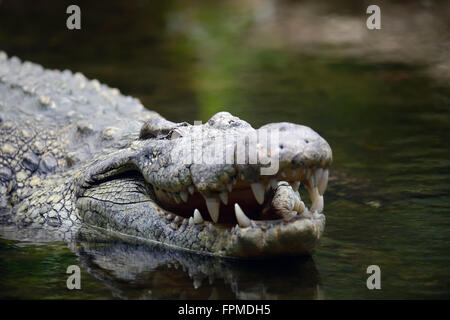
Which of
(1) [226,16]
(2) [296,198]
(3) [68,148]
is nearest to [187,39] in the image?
(1) [226,16]

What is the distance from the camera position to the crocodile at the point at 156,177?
356 cm

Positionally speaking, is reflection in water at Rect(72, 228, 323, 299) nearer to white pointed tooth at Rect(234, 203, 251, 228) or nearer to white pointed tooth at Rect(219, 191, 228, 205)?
white pointed tooth at Rect(234, 203, 251, 228)

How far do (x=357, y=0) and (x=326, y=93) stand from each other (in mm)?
8102

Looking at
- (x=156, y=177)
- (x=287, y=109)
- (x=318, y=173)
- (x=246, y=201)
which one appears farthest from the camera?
(x=287, y=109)

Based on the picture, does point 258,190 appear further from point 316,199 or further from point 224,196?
point 316,199

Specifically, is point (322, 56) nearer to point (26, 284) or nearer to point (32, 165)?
point (32, 165)

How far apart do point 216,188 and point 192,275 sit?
529 millimetres

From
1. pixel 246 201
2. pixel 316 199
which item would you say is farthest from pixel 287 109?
pixel 316 199

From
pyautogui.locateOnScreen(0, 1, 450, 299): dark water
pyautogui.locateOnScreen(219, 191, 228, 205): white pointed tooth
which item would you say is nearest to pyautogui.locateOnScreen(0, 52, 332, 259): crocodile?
pyautogui.locateOnScreen(219, 191, 228, 205): white pointed tooth

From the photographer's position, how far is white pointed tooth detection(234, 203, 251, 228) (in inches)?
141

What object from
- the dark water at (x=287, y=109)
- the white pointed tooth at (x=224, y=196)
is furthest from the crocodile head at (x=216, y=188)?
the dark water at (x=287, y=109)

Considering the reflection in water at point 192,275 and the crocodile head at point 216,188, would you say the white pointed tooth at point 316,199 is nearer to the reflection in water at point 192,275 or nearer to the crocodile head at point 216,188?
the crocodile head at point 216,188

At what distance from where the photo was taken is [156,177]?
411 centimetres
